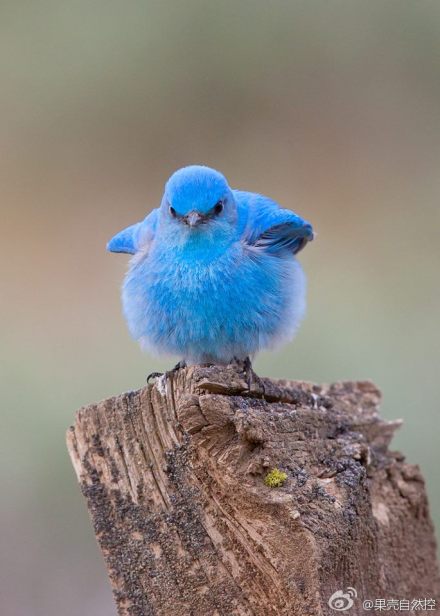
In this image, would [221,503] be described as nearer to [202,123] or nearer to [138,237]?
[138,237]

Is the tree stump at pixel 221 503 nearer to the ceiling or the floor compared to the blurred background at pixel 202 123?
nearer to the floor

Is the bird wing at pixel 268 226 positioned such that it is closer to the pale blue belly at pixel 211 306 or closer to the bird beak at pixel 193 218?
the pale blue belly at pixel 211 306

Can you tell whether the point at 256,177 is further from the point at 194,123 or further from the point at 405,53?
the point at 405,53

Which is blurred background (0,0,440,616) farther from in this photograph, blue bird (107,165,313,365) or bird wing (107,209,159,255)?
blue bird (107,165,313,365)

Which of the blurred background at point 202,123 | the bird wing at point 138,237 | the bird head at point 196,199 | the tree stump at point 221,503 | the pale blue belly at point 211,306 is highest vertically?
the blurred background at point 202,123

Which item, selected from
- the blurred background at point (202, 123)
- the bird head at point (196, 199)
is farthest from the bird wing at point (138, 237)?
the blurred background at point (202, 123)

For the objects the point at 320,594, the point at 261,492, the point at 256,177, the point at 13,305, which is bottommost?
the point at 320,594

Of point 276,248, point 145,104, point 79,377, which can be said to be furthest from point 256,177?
point 276,248
